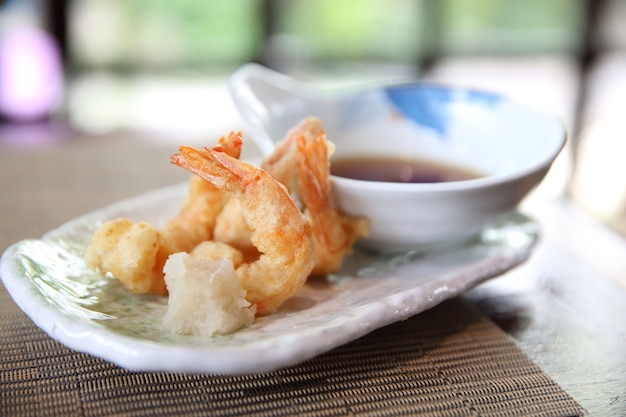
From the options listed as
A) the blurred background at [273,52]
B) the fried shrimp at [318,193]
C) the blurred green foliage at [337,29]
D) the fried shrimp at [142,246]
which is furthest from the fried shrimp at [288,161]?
the blurred green foliage at [337,29]

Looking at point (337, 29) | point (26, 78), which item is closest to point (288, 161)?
point (26, 78)

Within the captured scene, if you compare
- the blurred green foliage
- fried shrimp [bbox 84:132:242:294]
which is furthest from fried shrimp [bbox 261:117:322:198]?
the blurred green foliage

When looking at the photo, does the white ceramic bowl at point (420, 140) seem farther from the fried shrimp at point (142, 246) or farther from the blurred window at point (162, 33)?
the blurred window at point (162, 33)

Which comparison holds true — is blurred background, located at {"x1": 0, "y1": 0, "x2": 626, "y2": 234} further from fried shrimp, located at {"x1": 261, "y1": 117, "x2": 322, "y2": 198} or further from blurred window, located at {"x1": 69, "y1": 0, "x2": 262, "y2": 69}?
fried shrimp, located at {"x1": 261, "y1": 117, "x2": 322, "y2": 198}

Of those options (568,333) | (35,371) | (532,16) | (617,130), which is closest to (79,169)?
(35,371)

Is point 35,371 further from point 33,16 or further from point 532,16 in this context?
point 532,16

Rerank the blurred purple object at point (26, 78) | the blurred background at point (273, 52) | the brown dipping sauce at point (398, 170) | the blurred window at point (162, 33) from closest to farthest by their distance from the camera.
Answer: the brown dipping sauce at point (398, 170), the blurred purple object at point (26, 78), the blurred background at point (273, 52), the blurred window at point (162, 33)

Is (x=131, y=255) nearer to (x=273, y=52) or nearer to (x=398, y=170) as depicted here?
(x=398, y=170)
